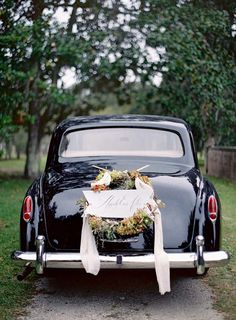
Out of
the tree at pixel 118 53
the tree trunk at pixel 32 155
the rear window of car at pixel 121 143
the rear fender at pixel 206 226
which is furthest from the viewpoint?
the tree trunk at pixel 32 155

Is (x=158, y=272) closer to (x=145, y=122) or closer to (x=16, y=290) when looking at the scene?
(x=16, y=290)

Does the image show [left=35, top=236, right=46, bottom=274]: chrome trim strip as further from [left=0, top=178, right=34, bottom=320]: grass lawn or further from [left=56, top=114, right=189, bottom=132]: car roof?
[left=56, top=114, right=189, bottom=132]: car roof

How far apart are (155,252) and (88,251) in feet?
2.04

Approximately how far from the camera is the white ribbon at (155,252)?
4961 millimetres

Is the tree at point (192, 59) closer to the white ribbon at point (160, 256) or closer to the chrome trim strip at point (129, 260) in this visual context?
the white ribbon at point (160, 256)

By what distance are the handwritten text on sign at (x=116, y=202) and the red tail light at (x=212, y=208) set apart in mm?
674

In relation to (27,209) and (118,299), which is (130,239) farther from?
(27,209)

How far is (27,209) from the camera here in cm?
547

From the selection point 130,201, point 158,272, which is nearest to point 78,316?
point 158,272

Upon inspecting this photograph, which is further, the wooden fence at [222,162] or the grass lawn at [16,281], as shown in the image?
the wooden fence at [222,162]

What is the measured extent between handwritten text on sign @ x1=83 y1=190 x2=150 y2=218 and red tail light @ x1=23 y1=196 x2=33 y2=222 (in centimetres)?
63

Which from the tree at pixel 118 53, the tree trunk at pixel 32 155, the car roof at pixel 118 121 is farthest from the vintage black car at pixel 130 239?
the tree trunk at pixel 32 155

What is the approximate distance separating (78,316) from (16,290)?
1087mm

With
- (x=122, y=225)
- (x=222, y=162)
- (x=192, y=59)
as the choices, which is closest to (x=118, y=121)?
(x=122, y=225)
